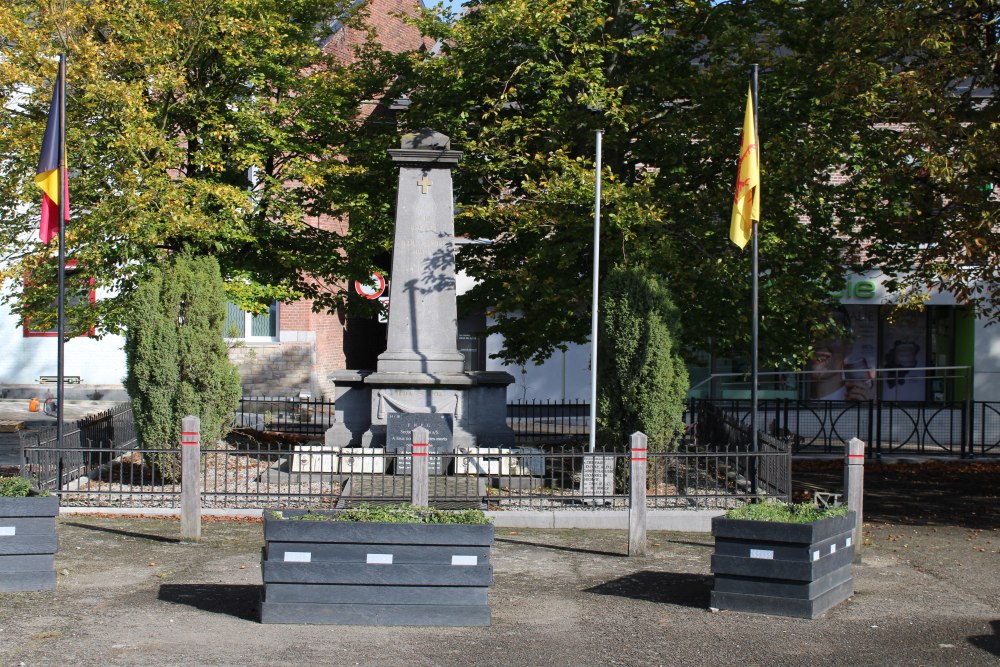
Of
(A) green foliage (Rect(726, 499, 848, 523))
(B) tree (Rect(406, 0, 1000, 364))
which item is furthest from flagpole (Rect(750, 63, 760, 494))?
(A) green foliage (Rect(726, 499, 848, 523))

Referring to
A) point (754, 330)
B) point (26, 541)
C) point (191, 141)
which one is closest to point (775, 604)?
point (754, 330)

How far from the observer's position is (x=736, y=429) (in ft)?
47.8

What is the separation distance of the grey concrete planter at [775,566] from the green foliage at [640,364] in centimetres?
498

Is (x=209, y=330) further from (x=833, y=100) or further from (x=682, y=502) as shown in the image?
(x=833, y=100)

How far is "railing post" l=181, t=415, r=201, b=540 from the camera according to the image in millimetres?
11094

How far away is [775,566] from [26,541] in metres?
6.06

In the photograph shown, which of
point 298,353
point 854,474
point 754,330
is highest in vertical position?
point 754,330

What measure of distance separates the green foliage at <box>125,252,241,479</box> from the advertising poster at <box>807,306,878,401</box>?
61.0ft

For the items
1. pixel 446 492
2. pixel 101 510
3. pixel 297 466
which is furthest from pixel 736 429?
pixel 101 510

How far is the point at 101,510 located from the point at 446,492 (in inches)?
A: 164

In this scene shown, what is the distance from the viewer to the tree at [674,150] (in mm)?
15266

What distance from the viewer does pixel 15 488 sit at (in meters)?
8.76

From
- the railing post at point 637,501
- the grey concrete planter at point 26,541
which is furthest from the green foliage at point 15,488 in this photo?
the railing post at point 637,501

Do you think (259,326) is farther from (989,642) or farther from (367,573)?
(989,642)
